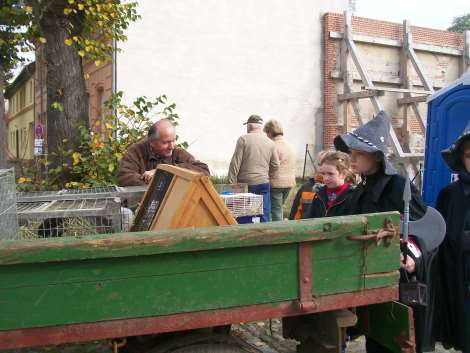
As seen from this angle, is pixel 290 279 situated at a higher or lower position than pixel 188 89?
lower

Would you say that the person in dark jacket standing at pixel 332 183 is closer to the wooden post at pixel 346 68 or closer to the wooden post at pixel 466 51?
the wooden post at pixel 346 68

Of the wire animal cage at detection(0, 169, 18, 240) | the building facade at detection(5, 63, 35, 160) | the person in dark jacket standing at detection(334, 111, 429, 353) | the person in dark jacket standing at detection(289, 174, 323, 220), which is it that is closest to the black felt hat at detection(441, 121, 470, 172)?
the person in dark jacket standing at detection(334, 111, 429, 353)

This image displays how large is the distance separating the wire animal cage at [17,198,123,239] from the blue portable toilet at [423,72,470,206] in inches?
153

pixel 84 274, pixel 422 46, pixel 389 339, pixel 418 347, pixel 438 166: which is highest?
pixel 422 46

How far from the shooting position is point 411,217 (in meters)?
2.72

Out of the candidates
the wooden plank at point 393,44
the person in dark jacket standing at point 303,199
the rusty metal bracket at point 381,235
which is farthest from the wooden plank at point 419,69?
the rusty metal bracket at point 381,235

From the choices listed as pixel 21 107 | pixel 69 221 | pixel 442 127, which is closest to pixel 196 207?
pixel 69 221

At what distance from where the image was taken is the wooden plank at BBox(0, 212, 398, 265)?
177 cm

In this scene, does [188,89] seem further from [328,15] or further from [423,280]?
[423,280]

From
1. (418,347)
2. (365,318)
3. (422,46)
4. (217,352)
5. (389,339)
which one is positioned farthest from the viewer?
(422,46)

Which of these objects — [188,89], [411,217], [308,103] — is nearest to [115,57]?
[188,89]

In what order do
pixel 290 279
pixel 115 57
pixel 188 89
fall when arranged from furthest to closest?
1. pixel 188 89
2. pixel 115 57
3. pixel 290 279

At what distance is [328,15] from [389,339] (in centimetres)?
1524

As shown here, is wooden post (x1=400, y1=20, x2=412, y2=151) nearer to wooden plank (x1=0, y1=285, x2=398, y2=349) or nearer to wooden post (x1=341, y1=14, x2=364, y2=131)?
wooden post (x1=341, y1=14, x2=364, y2=131)
